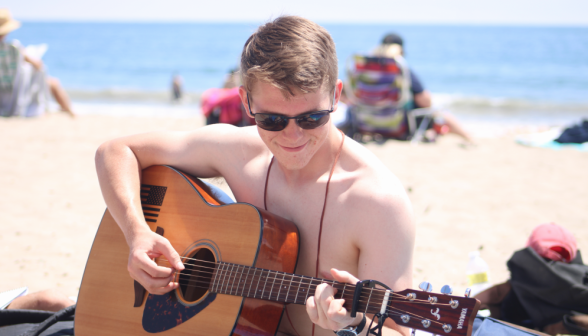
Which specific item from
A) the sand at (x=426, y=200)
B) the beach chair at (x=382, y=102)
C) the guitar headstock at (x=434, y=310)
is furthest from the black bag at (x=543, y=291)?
the beach chair at (x=382, y=102)

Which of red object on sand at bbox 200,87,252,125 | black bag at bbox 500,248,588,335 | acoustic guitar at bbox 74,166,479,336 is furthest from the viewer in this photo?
red object on sand at bbox 200,87,252,125

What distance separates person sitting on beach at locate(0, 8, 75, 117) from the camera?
8516mm

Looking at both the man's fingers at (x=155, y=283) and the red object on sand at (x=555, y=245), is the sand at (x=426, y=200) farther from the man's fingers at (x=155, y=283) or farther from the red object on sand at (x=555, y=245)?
the man's fingers at (x=155, y=283)

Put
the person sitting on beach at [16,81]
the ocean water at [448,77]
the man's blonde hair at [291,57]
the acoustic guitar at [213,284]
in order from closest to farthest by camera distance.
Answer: the acoustic guitar at [213,284], the man's blonde hair at [291,57], the person sitting on beach at [16,81], the ocean water at [448,77]

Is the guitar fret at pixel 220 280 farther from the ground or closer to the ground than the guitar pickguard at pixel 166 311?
farther from the ground

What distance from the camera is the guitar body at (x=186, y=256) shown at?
1.69 meters

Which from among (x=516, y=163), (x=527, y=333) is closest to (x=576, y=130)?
(x=516, y=163)

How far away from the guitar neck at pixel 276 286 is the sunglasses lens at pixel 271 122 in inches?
19.5

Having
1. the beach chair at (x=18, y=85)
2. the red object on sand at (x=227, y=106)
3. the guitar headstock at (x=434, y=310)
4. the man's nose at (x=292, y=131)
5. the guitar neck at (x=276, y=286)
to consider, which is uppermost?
the man's nose at (x=292, y=131)

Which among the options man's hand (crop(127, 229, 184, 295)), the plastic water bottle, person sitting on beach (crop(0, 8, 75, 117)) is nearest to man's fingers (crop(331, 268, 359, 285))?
man's hand (crop(127, 229, 184, 295))

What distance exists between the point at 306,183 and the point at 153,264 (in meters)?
0.66

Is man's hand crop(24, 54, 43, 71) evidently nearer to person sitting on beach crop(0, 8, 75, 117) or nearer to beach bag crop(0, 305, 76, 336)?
person sitting on beach crop(0, 8, 75, 117)

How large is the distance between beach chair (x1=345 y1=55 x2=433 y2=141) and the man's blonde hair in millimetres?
5399

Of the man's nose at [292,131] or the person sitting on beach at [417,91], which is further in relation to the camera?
the person sitting on beach at [417,91]
